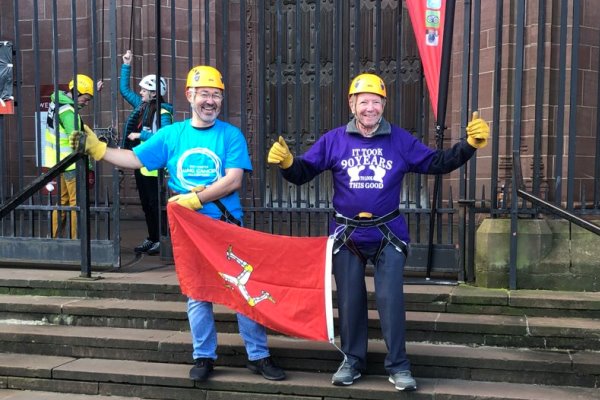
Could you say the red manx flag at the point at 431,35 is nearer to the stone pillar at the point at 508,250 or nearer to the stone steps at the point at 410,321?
the stone pillar at the point at 508,250

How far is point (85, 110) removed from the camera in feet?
32.8

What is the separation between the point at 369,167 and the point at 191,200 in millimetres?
1216

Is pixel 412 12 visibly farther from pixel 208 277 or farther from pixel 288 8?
pixel 288 8

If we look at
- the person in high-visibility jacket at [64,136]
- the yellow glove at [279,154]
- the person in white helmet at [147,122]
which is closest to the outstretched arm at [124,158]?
the yellow glove at [279,154]

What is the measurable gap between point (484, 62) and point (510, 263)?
390 cm

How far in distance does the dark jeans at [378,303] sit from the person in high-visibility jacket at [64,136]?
374 cm

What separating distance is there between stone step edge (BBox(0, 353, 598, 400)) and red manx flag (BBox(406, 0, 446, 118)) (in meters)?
2.39

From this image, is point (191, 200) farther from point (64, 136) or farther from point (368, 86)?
point (64, 136)

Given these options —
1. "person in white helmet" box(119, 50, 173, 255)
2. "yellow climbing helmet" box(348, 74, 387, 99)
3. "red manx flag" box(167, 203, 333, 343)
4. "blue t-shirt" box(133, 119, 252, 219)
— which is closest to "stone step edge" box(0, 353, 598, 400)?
"red manx flag" box(167, 203, 333, 343)

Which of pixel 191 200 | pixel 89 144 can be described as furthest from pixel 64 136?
pixel 191 200

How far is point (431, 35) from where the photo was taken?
5250mm

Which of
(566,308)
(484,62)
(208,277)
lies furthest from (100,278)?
(484,62)

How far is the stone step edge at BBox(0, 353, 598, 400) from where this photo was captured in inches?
159

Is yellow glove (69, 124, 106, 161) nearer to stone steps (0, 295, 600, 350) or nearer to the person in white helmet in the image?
stone steps (0, 295, 600, 350)
